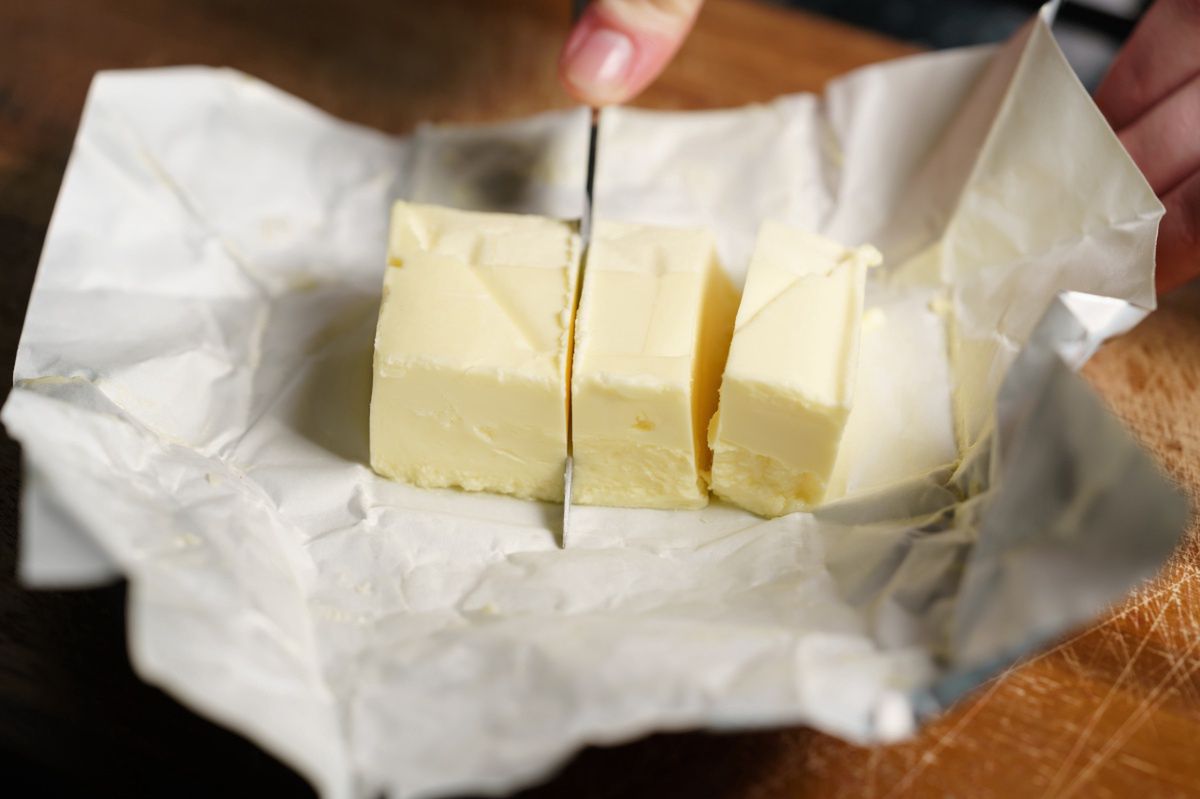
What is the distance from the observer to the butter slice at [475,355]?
164 centimetres

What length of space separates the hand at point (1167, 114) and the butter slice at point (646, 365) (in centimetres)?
81

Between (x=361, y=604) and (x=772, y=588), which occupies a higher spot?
(x=772, y=588)

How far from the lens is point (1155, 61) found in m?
1.98

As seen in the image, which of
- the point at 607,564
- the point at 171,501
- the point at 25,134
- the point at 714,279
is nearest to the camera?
the point at 171,501

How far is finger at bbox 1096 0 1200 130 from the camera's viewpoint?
1.96 meters

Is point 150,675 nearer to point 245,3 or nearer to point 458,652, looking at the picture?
point 458,652

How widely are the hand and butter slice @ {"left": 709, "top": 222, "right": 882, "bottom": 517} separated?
1.87ft

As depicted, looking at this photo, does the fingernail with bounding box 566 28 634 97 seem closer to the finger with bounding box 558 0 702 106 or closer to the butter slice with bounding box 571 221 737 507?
the finger with bounding box 558 0 702 106

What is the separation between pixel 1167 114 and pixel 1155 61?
→ 0.54 feet

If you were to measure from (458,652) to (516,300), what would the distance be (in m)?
0.62

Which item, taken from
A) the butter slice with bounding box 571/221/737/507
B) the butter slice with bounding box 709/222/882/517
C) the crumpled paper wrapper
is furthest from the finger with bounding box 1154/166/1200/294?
the butter slice with bounding box 571/221/737/507

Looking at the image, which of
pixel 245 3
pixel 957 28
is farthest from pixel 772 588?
pixel 245 3

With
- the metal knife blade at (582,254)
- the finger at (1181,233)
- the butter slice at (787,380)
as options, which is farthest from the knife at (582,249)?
the finger at (1181,233)

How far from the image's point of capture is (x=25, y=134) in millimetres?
2295
